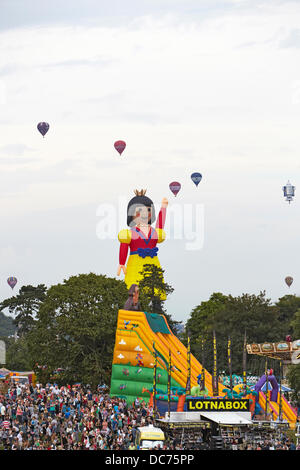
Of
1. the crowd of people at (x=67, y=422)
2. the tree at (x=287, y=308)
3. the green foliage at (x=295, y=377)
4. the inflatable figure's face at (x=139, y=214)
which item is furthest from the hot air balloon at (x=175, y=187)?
the crowd of people at (x=67, y=422)

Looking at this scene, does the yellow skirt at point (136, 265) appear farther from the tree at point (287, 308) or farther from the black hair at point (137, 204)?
the tree at point (287, 308)

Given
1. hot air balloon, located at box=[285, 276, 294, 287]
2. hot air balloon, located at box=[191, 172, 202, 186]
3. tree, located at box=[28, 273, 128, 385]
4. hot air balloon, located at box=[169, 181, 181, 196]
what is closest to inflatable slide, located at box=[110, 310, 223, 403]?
A: tree, located at box=[28, 273, 128, 385]

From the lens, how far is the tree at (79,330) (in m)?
61.8

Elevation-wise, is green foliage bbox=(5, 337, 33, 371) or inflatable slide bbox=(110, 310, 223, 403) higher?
green foliage bbox=(5, 337, 33, 371)

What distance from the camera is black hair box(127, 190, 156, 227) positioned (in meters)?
68.2

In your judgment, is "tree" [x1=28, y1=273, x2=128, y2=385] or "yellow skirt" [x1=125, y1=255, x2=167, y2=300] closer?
"tree" [x1=28, y1=273, x2=128, y2=385]

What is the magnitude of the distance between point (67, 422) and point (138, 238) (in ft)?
83.1

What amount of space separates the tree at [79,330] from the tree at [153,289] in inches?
140

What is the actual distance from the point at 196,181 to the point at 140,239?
51.9ft

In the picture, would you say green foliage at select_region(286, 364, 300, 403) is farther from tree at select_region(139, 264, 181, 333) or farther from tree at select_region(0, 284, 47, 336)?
tree at select_region(0, 284, 47, 336)

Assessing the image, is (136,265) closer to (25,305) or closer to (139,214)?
(139,214)

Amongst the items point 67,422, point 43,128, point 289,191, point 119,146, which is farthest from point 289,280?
point 67,422

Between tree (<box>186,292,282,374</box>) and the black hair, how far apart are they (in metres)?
13.2
